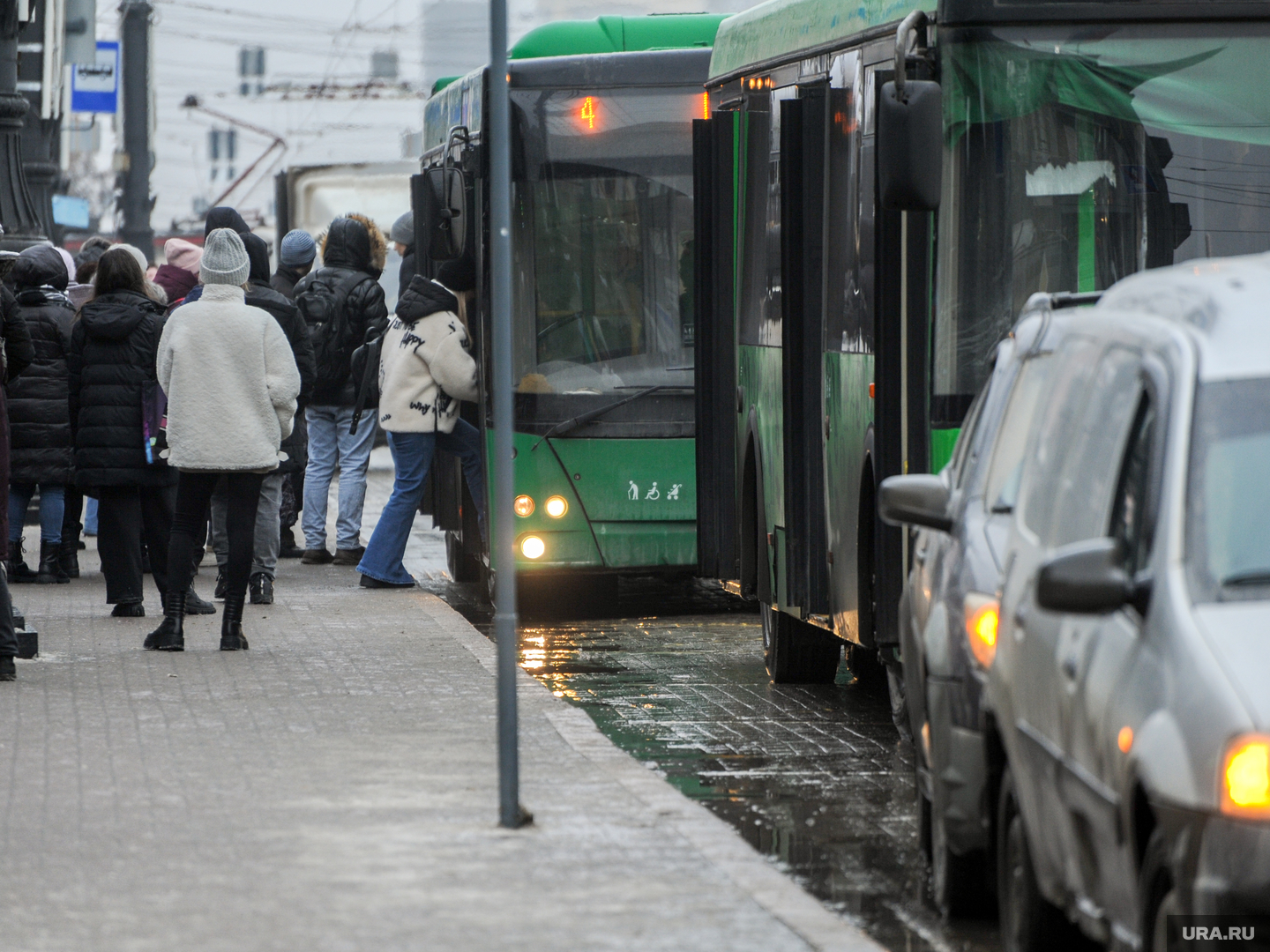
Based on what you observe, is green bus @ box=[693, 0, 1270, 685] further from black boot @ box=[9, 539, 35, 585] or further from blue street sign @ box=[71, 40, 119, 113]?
blue street sign @ box=[71, 40, 119, 113]

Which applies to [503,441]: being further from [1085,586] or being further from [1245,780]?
[1245,780]

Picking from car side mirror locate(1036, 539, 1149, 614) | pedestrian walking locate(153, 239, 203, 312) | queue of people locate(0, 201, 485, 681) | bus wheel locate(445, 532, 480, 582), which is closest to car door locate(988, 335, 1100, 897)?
car side mirror locate(1036, 539, 1149, 614)

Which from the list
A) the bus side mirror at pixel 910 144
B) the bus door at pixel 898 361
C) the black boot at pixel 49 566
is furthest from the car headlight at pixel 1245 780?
the black boot at pixel 49 566

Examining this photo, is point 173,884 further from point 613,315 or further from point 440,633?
point 613,315

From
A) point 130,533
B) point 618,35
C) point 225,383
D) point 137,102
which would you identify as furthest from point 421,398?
point 137,102

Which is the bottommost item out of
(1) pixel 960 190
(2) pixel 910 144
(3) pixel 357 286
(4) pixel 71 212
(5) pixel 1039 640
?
(5) pixel 1039 640

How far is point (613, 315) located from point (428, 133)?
4.02 m

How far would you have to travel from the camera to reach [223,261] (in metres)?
11.4

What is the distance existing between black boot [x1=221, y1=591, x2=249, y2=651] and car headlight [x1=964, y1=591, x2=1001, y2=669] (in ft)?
19.9

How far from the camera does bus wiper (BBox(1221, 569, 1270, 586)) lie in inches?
176

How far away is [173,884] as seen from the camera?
241 inches

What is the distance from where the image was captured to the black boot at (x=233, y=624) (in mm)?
11281

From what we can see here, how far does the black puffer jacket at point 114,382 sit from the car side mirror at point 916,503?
23.0 ft

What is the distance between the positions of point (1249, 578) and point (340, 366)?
1198 centimetres
